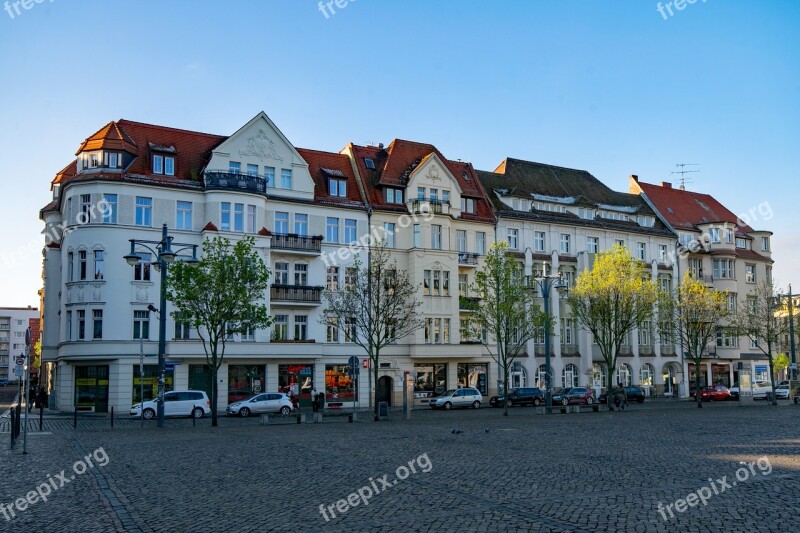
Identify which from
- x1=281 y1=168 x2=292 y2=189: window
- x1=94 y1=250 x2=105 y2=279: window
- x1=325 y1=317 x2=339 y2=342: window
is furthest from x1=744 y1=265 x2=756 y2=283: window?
x1=94 y1=250 x2=105 y2=279: window

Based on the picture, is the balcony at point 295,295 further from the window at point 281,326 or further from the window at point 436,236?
the window at point 436,236

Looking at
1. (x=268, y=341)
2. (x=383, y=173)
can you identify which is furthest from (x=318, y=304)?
(x=383, y=173)

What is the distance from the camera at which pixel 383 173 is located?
2235 inches

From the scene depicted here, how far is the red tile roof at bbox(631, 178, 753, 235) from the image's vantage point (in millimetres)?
74188

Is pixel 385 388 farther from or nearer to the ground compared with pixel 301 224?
nearer to the ground

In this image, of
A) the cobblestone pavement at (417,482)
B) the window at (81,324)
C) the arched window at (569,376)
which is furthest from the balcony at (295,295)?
the cobblestone pavement at (417,482)

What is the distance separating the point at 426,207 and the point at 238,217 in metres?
13.5

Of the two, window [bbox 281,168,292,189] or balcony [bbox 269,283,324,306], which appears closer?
balcony [bbox 269,283,324,306]

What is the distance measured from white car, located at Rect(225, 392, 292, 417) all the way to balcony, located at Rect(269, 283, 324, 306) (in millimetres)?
7123

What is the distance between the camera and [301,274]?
171 feet

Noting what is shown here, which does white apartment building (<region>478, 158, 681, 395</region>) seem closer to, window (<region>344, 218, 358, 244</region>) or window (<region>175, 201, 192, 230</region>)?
window (<region>344, 218, 358, 244</region>)

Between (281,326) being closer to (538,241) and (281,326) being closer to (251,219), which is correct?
(251,219)

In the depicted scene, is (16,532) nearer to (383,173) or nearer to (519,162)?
(383,173)

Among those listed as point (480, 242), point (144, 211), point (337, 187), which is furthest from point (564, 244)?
point (144, 211)
